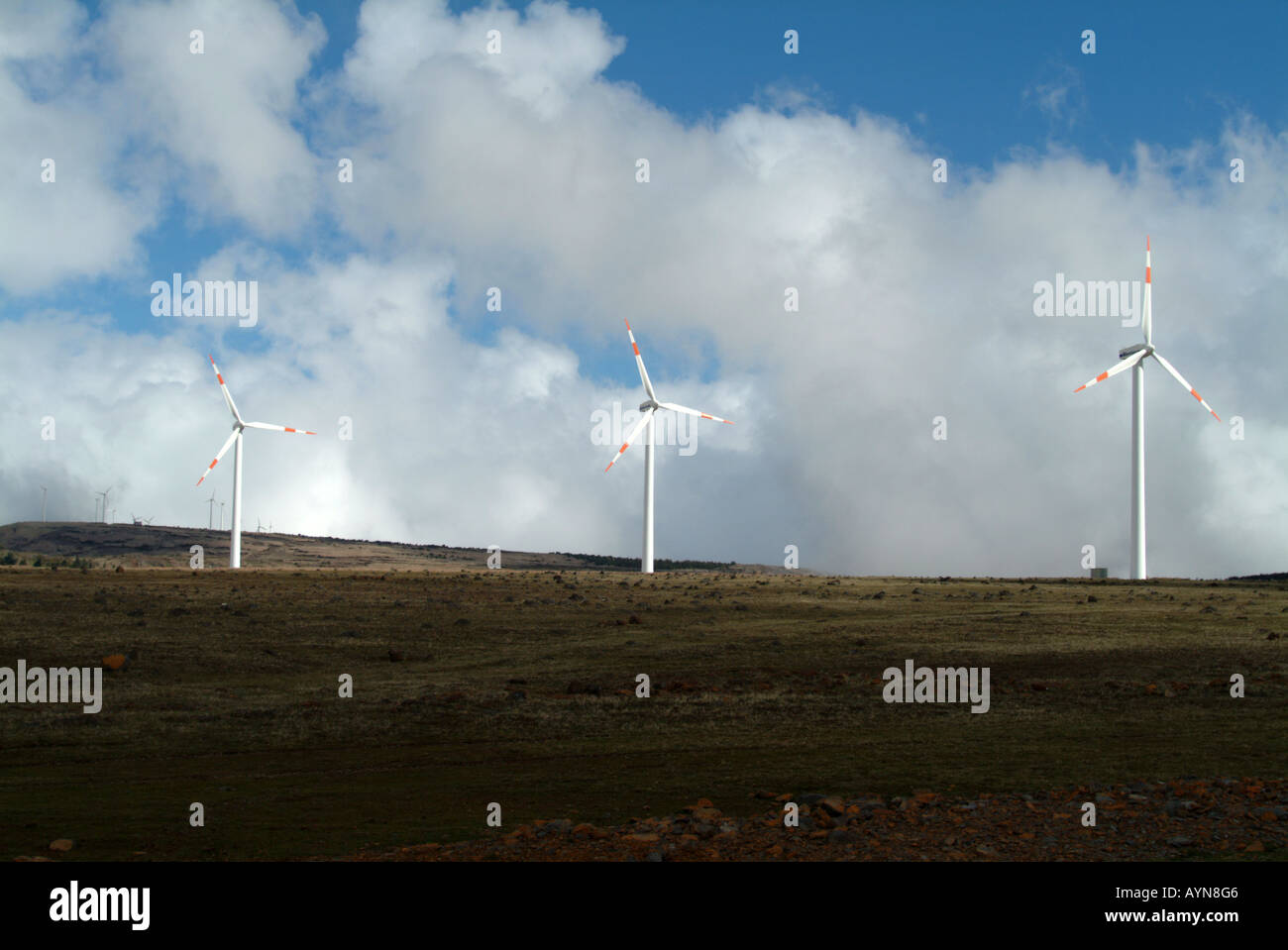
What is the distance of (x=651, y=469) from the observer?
9188 cm

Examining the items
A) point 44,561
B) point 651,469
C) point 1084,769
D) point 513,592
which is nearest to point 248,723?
point 1084,769

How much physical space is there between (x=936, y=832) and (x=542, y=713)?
14.1 meters

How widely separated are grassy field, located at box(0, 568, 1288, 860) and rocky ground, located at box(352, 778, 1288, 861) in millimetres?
1356

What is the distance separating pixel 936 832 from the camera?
1533 cm

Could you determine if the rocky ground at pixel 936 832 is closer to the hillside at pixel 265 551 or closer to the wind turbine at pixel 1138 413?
the wind turbine at pixel 1138 413

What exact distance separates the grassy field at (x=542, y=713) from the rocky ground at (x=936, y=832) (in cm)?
136

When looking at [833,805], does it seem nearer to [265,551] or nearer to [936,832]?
[936,832]

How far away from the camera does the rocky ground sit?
1415 centimetres

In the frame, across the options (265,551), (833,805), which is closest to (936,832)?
(833,805)

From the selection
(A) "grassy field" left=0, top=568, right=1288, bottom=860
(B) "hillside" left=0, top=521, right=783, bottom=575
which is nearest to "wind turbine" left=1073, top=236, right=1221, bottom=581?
Result: (A) "grassy field" left=0, top=568, right=1288, bottom=860

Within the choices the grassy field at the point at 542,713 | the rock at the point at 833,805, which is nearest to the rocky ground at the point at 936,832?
the rock at the point at 833,805

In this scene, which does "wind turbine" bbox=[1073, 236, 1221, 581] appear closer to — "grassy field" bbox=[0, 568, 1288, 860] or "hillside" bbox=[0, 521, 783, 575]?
"grassy field" bbox=[0, 568, 1288, 860]
